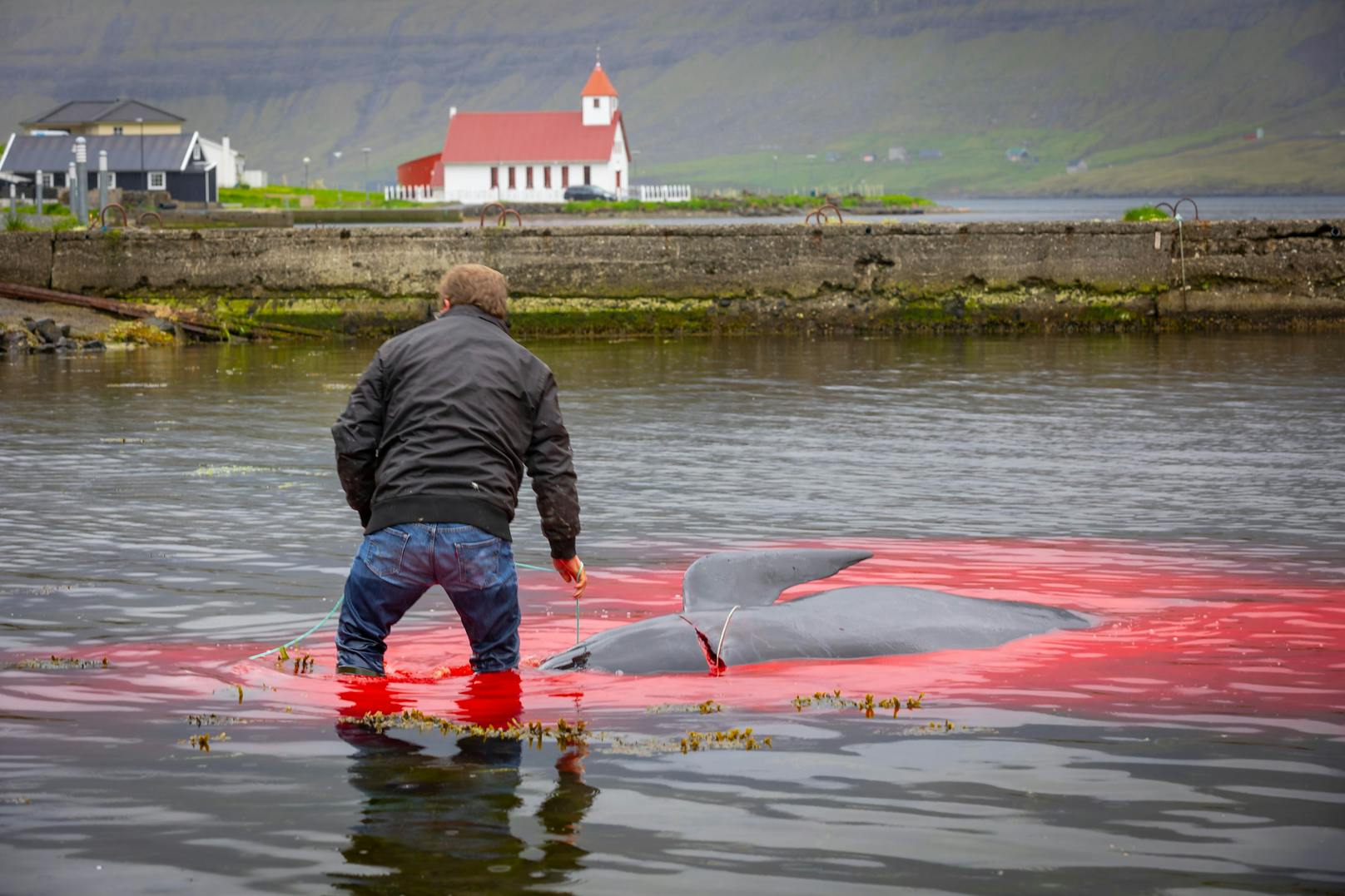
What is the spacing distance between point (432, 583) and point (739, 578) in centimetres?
163

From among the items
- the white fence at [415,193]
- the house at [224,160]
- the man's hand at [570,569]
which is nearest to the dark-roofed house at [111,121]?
the house at [224,160]

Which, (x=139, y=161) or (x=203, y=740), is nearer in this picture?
(x=203, y=740)

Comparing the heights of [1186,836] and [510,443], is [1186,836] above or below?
below

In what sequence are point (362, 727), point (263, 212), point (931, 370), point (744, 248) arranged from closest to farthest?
1. point (362, 727)
2. point (931, 370)
3. point (744, 248)
4. point (263, 212)

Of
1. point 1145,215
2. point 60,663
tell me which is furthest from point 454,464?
point 1145,215

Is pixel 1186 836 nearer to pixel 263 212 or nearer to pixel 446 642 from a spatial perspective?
pixel 446 642

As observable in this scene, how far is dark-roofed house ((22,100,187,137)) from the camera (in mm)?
145625

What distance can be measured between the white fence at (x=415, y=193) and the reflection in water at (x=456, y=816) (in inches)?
5804

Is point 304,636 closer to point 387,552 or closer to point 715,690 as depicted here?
point 387,552

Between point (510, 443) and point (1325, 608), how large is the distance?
181 inches

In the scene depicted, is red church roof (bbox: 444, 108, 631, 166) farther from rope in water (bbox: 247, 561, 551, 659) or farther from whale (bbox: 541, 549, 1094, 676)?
whale (bbox: 541, 549, 1094, 676)

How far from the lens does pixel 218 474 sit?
14570mm

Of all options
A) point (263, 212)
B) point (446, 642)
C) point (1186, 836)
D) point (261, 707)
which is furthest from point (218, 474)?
point (263, 212)

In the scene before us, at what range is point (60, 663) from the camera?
823 cm
